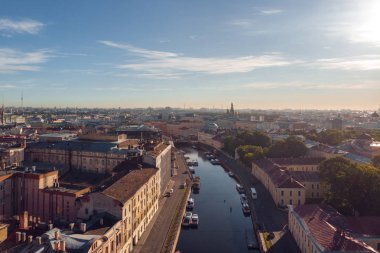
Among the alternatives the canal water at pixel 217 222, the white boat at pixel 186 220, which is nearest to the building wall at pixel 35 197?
the canal water at pixel 217 222

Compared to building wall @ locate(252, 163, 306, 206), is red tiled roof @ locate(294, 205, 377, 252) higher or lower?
higher

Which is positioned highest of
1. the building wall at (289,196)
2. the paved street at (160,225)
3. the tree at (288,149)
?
the tree at (288,149)

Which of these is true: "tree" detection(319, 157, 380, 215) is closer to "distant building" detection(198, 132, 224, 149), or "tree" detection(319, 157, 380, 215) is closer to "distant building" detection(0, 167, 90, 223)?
"distant building" detection(0, 167, 90, 223)

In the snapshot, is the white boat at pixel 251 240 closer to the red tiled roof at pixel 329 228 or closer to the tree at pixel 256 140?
the red tiled roof at pixel 329 228

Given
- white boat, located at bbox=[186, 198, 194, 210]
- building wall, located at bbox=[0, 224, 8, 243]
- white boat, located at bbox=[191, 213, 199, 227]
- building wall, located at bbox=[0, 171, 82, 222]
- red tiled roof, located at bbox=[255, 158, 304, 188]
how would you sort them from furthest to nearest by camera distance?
white boat, located at bbox=[186, 198, 194, 210] → red tiled roof, located at bbox=[255, 158, 304, 188] → white boat, located at bbox=[191, 213, 199, 227] → building wall, located at bbox=[0, 171, 82, 222] → building wall, located at bbox=[0, 224, 8, 243]

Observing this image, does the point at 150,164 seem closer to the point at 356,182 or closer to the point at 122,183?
the point at 122,183

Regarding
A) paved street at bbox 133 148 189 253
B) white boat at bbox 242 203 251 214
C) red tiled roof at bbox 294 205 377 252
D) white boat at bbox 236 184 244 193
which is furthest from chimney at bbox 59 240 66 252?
white boat at bbox 236 184 244 193
